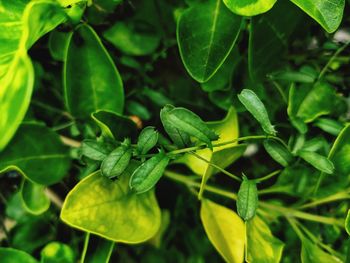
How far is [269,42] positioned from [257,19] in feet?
0.15

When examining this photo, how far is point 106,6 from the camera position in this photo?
782 millimetres

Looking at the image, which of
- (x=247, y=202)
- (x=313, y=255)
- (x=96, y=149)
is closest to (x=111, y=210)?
(x=96, y=149)

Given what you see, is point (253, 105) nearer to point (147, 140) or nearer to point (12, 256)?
point (147, 140)

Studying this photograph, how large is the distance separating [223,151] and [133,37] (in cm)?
32

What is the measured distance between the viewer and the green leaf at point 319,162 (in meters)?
0.67

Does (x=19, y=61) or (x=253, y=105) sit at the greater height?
(x=19, y=61)

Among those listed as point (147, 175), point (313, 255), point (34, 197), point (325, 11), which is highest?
point (325, 11)

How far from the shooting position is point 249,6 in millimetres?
634

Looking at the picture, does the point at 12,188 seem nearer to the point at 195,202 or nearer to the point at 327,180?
the point at 195,202

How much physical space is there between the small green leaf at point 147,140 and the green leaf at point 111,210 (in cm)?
6

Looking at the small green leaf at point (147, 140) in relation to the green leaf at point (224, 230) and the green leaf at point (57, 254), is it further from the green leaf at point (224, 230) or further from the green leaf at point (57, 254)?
the green leaf at point (57, 254)

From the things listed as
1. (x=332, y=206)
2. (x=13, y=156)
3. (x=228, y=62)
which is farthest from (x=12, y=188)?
(x=332, y=206)

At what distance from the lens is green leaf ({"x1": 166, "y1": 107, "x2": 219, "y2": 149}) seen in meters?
0.61

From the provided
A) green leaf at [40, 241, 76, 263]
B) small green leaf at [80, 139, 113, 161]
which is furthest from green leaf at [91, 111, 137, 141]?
green leaf at [40, 241, 76, 263]
